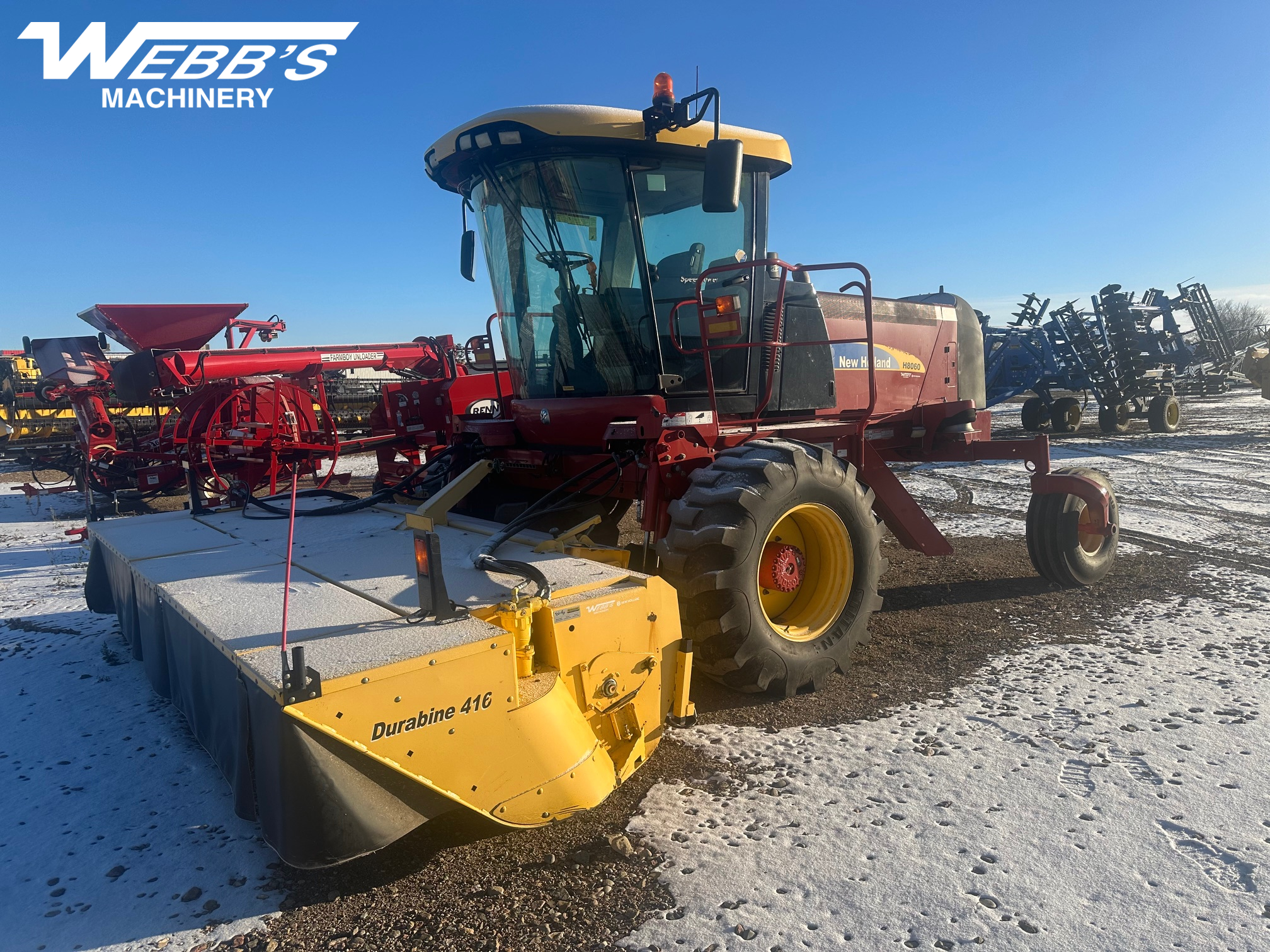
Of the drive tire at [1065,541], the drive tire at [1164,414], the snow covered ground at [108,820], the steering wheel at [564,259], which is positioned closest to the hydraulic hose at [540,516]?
the steering wheel at [564,259]

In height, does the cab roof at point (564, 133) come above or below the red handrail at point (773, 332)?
above

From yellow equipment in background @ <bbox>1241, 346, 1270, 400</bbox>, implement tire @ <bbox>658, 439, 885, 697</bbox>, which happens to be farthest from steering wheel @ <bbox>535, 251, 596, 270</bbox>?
yellow equipment in background @ <bbox>1241, 346, 1270, 400</bbox>

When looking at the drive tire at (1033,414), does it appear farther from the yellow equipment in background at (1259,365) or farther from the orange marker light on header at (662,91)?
the orange marker light on header at (662,91)

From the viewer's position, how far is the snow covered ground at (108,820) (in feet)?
7.50

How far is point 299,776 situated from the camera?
2076 mm

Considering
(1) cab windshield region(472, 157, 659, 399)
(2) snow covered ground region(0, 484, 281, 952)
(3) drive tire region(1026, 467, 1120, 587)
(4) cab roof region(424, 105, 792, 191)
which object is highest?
(4) cab roof region(424, 105, 792, 191)

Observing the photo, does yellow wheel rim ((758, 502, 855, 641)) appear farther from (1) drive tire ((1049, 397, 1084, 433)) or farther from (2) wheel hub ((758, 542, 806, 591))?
(1) drive tire ((1049, 397, 1084, 433))

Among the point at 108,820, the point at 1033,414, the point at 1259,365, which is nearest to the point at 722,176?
the point at 108,820

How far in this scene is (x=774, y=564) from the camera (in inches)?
150

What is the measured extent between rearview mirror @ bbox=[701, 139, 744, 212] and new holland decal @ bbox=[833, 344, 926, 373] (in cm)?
189

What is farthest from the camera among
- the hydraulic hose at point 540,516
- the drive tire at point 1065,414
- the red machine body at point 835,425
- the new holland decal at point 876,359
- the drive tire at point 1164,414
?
the drive tire at point 1065,414

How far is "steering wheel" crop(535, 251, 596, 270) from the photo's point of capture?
4.27m

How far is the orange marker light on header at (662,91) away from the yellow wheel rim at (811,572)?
2.17 metres

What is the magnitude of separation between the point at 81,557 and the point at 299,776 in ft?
23.0
